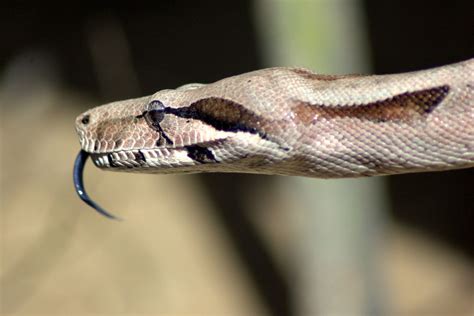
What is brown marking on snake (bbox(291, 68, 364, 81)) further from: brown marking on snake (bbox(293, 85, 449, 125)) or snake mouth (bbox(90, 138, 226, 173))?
snake mouth (bbox(90, 138, 226, 173))

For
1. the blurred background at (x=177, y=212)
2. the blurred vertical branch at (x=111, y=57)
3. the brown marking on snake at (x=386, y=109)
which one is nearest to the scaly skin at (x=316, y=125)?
the brown marking on snake at (x=386, y=109)

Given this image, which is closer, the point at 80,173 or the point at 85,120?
the point at 85,120

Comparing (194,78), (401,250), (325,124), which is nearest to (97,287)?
(194,78)

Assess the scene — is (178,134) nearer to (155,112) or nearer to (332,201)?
(155,112)

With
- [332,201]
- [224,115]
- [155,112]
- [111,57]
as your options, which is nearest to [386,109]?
[224,115]

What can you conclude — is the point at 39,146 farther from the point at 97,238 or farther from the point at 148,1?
the point at 148,1

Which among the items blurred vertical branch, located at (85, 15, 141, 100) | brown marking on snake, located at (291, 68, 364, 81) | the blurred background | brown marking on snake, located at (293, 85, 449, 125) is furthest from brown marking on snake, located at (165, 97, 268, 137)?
blurred vertical branch, located at (85, 15, 141, 100)

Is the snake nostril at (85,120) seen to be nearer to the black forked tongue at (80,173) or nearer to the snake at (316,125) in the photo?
the black forked tongue at (80,173)
